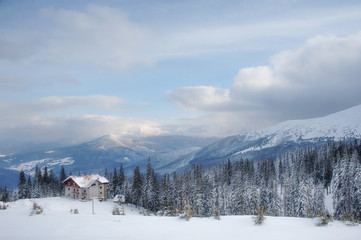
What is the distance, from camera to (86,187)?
6381 cm

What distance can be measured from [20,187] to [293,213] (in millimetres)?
94962

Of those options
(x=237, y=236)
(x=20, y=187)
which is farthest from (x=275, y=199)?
(x=20, y=187)

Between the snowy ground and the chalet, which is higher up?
the snowy ground

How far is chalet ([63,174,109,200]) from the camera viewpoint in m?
64.2

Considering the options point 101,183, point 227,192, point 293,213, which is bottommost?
point 293,213

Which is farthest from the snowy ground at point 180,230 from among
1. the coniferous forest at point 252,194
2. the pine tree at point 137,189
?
the pine tree at point 137,189

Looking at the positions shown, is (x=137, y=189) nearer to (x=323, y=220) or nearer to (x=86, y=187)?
(x=86, y=187)

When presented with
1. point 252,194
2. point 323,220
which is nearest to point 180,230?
point 323,220

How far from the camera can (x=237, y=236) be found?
11.3 metres

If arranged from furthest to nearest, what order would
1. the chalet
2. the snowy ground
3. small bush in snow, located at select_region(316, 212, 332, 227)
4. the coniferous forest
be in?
the chalet
the coniferous forest
small bush in snow, located at select_region(316, 212, 332, 227)
the snowy ground

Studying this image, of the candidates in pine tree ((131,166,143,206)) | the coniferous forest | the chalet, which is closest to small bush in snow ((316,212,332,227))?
the coniferous forest

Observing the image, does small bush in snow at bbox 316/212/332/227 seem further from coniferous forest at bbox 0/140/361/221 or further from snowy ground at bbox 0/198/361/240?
coniferous forest at bbox 0/140/361/221

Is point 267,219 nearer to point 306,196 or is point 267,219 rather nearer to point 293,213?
point 306,196

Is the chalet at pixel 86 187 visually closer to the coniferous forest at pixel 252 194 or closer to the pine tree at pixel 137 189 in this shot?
the pine tree at pixel 137 189
